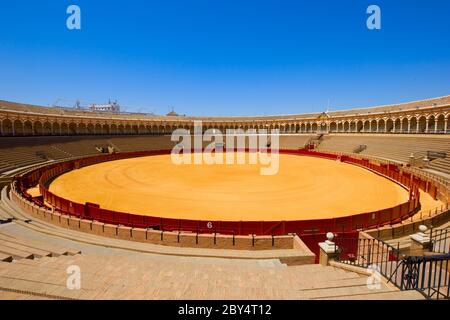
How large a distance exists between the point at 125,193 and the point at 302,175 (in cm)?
1886

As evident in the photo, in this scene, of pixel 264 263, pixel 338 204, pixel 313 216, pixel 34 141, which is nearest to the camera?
pixel 264 263

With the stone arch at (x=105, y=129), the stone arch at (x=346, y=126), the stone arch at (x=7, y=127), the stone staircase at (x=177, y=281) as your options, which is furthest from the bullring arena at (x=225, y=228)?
the stone arch at (x=346, y=126)

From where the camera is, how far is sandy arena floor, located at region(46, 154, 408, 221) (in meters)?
16.5

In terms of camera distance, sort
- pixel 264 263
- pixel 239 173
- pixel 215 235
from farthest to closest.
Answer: pixel 239 173 → pixel 215 235 → pixel 264 263

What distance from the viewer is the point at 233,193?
21.0m

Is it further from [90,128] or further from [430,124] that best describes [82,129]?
[430,124]

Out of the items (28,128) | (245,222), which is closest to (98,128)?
(28,128)

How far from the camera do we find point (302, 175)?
97.0ft

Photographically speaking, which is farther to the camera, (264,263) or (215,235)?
(215,235)

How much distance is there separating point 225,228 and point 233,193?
887cm

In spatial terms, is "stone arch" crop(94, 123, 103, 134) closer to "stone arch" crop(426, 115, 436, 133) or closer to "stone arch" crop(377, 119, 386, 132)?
"stone arch" crop(377, 119, 386, 132)
